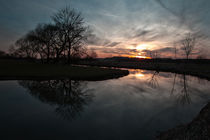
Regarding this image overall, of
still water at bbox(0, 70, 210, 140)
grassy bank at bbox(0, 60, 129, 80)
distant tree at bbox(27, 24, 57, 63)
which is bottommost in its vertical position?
still water at bbox(0, 70, 210, 140)

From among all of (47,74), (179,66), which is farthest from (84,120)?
(179,66)

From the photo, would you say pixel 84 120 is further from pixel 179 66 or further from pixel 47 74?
pixel 179 66

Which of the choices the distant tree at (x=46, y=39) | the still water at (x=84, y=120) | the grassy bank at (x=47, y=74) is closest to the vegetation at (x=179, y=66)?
the grassy bank at (x=47, y=74)

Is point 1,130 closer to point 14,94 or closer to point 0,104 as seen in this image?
point 0,104

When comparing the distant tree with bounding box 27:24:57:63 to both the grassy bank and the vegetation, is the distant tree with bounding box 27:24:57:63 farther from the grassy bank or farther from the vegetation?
the vegetation

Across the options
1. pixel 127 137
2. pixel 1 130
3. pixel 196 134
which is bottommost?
pixel 127 137

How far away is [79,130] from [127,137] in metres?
2.28

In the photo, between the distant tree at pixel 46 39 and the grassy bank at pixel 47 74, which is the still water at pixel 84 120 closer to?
the grassy bank at pixel 47 74

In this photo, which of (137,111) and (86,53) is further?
(86,53)

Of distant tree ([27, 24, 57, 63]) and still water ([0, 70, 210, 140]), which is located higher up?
distant tree ([27, 24, 57, 63])

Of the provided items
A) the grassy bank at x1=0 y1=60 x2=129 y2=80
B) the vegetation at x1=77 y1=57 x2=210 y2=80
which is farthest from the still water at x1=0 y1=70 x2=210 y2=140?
the vegetation at x1=77 y1=57 x2=210 y2=80

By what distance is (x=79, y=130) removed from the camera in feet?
15.3

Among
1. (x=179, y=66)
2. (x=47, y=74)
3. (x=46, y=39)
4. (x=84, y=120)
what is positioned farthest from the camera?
(x=179, y=66)

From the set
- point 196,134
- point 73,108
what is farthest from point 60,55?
point 196,134
